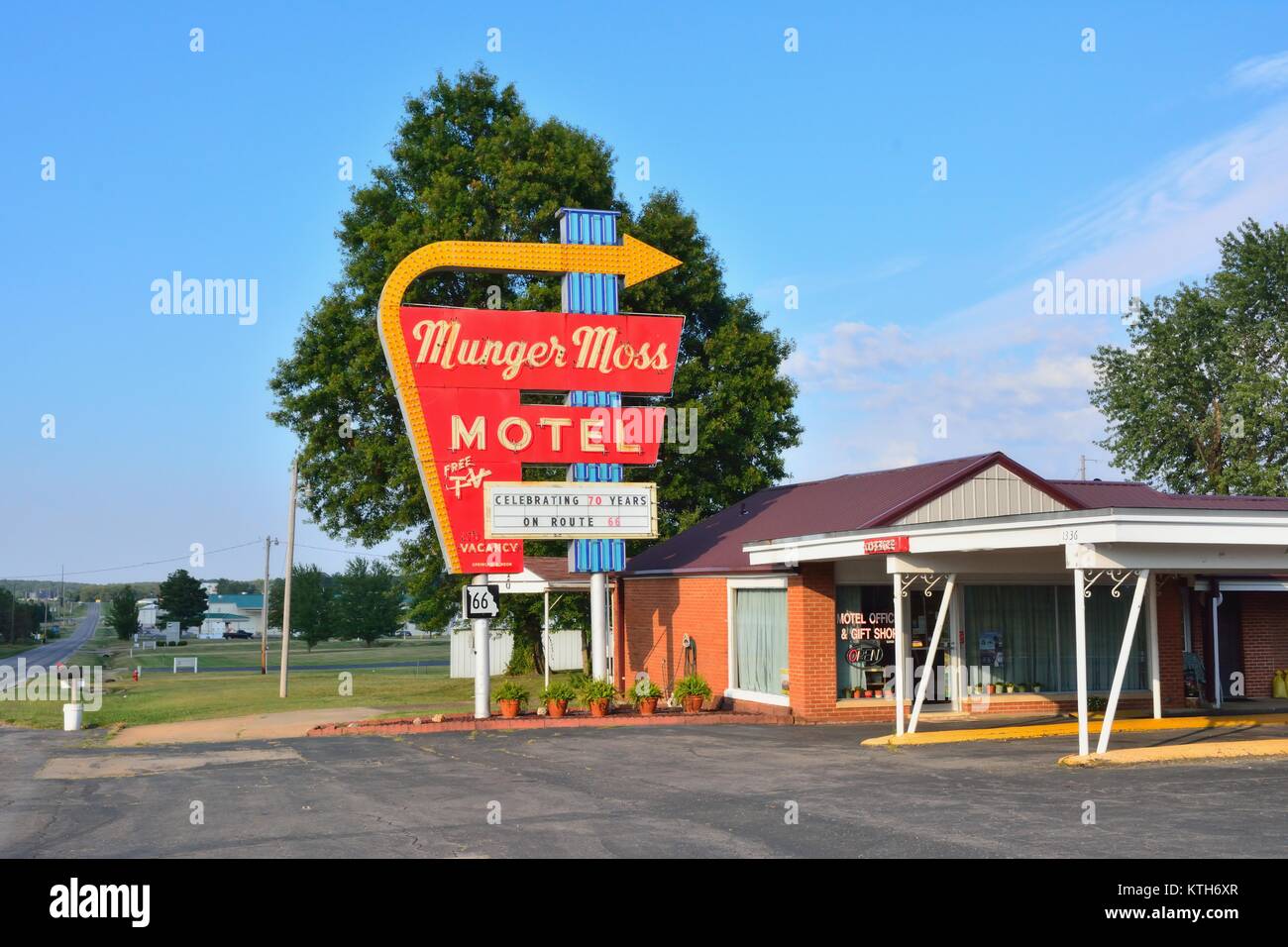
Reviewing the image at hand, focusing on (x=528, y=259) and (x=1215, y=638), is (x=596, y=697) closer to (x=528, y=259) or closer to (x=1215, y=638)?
(x=528, y=259)

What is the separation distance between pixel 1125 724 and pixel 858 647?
18.2ft

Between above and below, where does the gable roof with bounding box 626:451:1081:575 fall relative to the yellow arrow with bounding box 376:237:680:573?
below

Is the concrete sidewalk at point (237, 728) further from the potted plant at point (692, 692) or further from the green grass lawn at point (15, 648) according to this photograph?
the green grass lawn at point (15, 648)

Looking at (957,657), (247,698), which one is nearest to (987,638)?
(957,657)

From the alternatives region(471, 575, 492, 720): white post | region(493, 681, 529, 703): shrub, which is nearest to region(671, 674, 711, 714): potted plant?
region(493, 681, 529, 703): shrub

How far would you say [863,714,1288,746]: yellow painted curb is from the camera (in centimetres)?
2191

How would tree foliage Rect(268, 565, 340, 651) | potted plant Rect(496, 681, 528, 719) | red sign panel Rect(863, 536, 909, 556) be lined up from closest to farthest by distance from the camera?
red sign panel Rect(863, 536, 909, 556), potted plant Rect(496, 681, 528, 719), tree foliage Rect(268, 565, 340, 651)

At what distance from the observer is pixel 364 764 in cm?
2022

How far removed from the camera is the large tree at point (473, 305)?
41.2 meters

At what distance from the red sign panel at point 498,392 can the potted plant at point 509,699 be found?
2.71 m

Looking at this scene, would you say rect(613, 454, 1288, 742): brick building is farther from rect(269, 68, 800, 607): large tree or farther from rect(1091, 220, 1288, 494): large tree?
rect(1091, 220, 1288, 494): large tree

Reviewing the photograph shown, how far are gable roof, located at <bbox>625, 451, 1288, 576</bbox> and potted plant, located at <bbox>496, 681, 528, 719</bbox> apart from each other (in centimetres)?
554

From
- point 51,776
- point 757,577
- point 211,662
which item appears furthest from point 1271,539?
point 211,662

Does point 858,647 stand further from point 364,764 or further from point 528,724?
point 364,764
